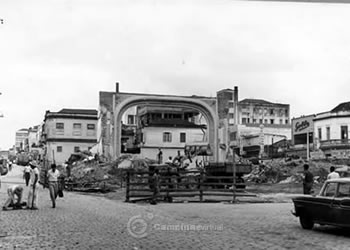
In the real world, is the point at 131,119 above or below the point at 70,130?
above

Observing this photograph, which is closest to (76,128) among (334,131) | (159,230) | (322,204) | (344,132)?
(334,131)

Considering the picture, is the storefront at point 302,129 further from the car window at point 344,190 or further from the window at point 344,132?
the car window at point 344,190

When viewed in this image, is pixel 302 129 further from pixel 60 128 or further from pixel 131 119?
pixel 60 128

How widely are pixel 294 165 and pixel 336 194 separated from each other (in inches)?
1046

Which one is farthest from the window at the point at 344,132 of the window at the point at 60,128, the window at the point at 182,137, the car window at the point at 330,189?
the car window at the point at 330,189

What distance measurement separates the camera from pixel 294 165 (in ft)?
121

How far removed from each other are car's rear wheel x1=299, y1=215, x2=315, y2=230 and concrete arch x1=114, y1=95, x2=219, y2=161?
109 feet

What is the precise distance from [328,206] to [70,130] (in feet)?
188

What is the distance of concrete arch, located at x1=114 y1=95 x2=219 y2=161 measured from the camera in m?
44.9

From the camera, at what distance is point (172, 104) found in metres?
46.8

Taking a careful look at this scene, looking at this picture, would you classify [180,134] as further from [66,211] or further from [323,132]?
[66,211]

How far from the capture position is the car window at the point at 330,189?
35.8 ft

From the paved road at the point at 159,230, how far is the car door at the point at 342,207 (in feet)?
0.99

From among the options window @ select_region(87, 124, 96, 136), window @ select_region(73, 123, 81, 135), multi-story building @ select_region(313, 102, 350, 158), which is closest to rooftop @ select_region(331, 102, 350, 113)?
multi-story building @ select_region(313, 102, 350, 158)
